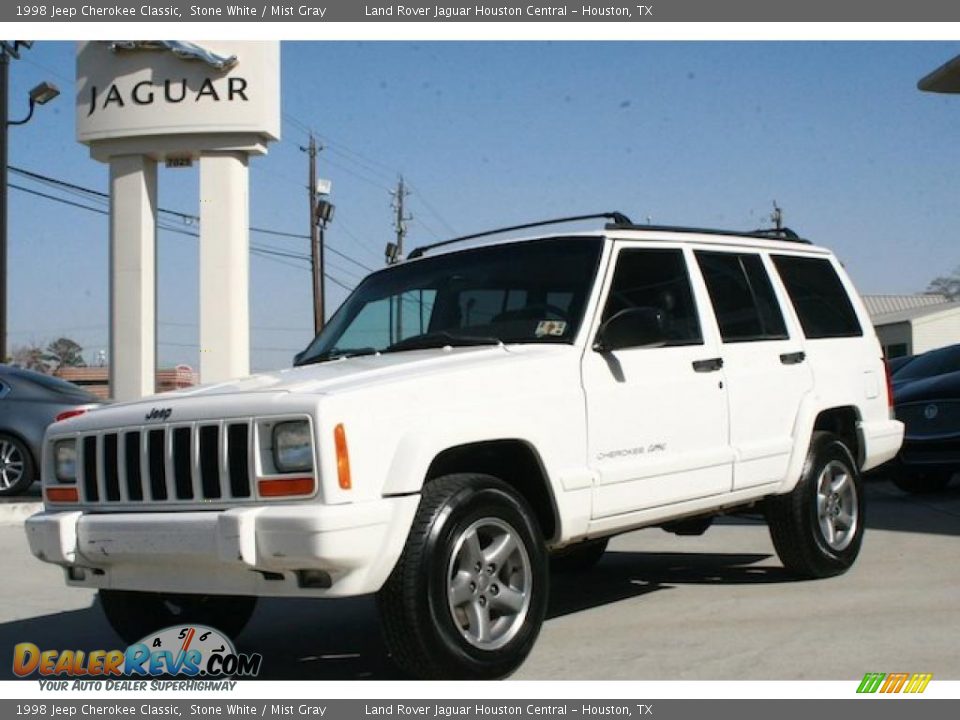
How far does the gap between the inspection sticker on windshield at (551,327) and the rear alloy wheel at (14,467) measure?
882 cm

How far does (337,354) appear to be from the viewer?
6102 millimetres

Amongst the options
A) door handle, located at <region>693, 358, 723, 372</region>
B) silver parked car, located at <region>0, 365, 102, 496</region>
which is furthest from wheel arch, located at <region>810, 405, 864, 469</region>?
silver parked car, located at <region>0, 365, 102, 496</region>

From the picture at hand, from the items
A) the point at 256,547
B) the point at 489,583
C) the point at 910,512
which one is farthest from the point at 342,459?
the point at 910,512

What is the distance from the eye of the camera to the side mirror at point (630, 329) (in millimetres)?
5438

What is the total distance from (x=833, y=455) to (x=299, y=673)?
359cm

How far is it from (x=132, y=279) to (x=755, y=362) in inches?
644

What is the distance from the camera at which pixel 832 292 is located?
7551 millimetres

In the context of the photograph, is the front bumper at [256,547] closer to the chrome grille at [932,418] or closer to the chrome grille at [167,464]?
the chrome grille at [167,464]

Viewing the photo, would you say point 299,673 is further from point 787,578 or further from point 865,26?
point 865,26

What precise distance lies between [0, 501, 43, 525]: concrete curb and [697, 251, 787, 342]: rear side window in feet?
24.7

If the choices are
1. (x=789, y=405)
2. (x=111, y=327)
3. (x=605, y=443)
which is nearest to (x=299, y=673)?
(x=605, y=443)

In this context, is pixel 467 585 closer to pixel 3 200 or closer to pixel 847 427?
pixel 847 427

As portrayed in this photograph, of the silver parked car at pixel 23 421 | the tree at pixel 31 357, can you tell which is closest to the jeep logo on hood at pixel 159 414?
the silver parked car at pixel 23 421

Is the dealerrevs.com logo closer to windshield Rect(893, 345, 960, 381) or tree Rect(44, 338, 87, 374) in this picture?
windshield Rect(893, 345, 960, 381)
